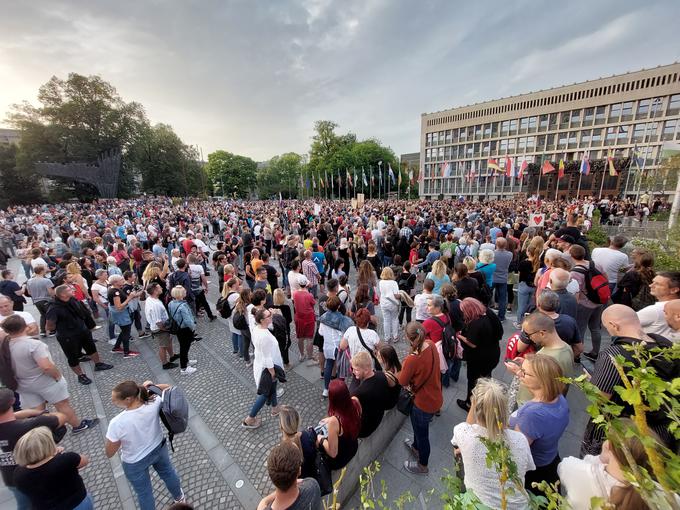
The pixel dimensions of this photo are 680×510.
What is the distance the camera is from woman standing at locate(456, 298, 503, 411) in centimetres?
351

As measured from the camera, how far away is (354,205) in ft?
80.5

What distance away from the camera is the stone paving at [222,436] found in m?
3.12

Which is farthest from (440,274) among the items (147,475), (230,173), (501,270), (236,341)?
(230,173)

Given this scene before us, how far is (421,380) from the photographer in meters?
3.00

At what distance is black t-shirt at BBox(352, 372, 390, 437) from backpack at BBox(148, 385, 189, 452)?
5.75 ft

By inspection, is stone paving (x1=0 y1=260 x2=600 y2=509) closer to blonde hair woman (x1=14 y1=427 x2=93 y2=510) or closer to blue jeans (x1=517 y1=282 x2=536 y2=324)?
blonde hair woman (x1=14 y1=427 x2=93 y2=510)

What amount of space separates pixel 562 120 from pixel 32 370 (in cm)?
6464

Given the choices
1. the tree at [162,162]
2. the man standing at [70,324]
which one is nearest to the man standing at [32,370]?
the man standing at [70,324]

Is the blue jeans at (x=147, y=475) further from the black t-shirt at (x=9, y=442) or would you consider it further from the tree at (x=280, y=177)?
the tree at (x=280, y=177)

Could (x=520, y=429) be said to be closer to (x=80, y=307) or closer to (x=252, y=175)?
(x=80, y=307)

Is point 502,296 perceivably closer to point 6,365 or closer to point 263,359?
point 263,359

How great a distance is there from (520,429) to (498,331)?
1.55 meters

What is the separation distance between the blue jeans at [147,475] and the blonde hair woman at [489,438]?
288cm

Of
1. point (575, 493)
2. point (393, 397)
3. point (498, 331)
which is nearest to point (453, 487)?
point (575, 493)
